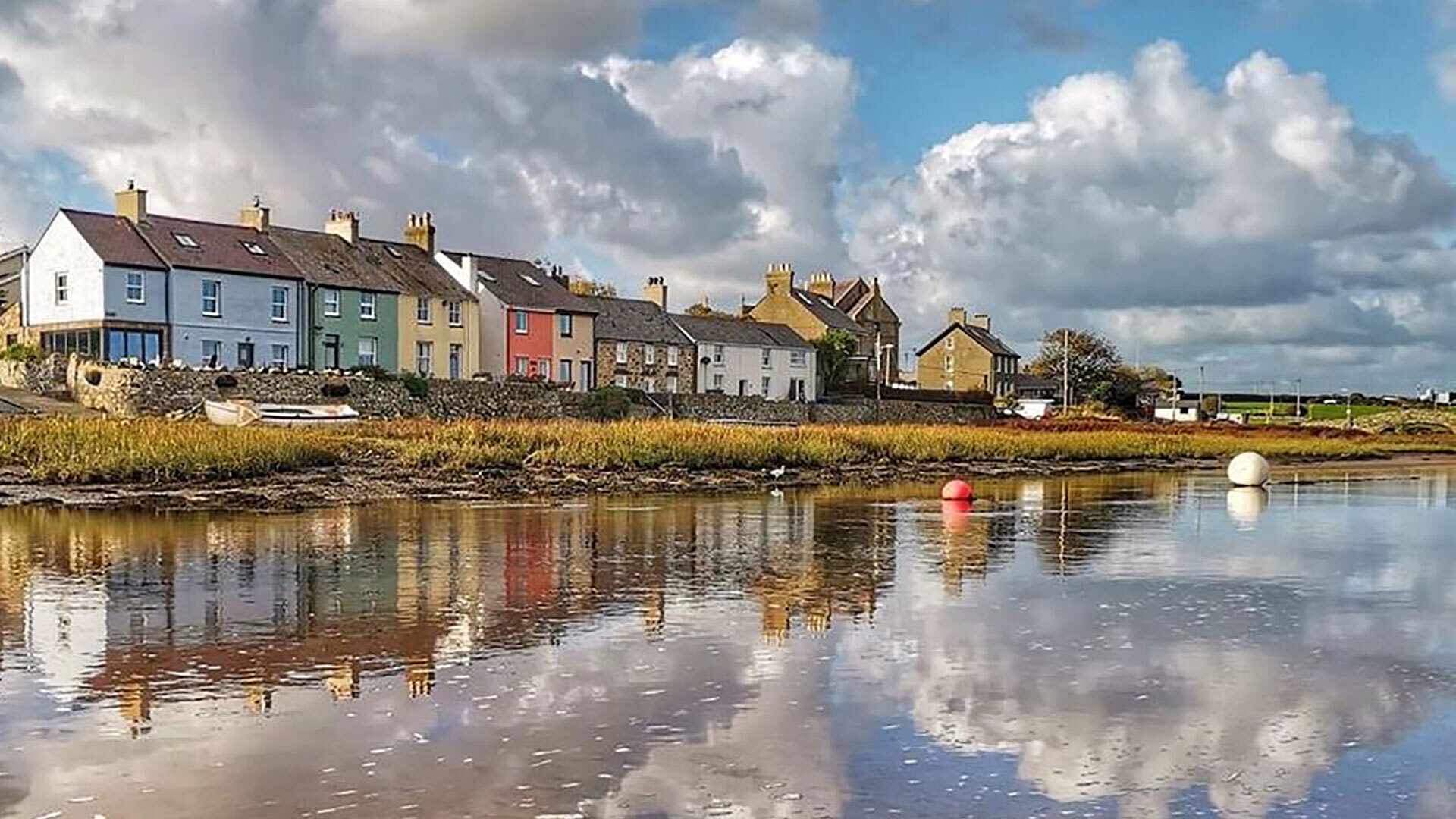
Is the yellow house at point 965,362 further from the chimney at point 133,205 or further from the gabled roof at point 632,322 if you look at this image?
the chimney at point 133,205

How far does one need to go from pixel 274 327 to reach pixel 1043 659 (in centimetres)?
5200

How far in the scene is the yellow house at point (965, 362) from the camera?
12394 centimetres

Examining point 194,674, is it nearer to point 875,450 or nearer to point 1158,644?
point 1158,644

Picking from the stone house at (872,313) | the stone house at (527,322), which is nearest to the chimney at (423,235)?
the stone house at (527,322)

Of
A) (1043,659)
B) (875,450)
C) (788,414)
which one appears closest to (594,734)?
(1043,659)

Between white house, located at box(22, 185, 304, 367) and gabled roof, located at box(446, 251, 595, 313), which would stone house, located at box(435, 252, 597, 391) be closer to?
gabled roof, located at box(446, 251, 595, 313)

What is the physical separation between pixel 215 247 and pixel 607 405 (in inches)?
702

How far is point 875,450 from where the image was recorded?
4891 cm

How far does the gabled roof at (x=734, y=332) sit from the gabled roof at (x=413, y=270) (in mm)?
18737

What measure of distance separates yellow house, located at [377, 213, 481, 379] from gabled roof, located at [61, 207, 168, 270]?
39.5 ft

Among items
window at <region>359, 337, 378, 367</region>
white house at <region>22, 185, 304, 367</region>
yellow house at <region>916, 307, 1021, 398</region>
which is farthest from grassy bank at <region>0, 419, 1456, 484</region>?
yellow house at <region>916, 307, 1021, 398</region>

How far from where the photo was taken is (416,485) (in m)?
33.3

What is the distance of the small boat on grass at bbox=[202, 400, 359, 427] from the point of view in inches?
1774

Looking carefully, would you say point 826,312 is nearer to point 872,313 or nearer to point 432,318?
point 872,313
